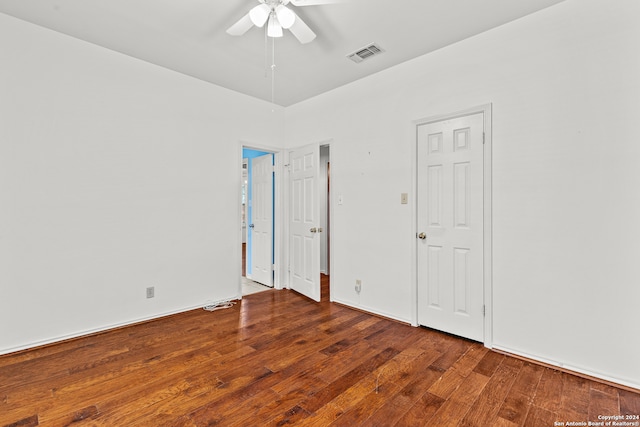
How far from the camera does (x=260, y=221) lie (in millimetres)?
4805

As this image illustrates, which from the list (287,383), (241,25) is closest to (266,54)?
(241,25)

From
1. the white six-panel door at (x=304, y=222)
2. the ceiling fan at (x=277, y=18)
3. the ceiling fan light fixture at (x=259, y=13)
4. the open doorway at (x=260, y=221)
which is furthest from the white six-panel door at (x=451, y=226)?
the open doorway at (x=260, y=221)

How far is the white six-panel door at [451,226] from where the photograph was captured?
8.91 feet

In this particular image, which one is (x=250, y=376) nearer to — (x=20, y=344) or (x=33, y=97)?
(x=20, y=344)

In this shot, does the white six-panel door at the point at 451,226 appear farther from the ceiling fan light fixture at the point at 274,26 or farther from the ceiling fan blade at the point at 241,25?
the ceiling fan blade at the point at 241,25

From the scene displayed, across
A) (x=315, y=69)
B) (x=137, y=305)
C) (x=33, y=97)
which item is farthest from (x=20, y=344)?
(x=315, y=69)

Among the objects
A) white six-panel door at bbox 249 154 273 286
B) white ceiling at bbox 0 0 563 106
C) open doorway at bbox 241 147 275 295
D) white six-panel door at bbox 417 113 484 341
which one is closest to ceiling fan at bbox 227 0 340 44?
white ceiling at bbox 0 0 563 106

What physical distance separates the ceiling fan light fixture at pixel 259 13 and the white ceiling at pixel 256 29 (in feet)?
1.00

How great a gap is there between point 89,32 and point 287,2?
75.3 inches

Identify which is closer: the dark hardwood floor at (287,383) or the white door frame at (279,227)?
the dark hardwood floor at (287,383)

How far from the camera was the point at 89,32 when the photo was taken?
2.71m

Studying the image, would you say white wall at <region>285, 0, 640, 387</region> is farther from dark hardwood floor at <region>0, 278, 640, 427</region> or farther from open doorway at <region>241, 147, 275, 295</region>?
open doorway at <region>241, 147, 275, 295</region>

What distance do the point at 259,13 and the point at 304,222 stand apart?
257cm

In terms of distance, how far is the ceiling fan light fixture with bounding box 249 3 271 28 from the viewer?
205 centimetres
